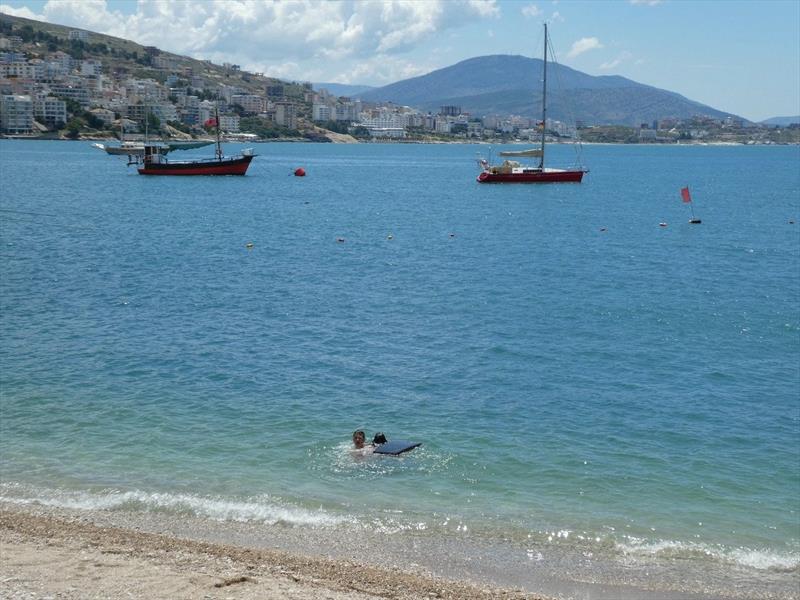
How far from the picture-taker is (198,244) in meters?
52.3

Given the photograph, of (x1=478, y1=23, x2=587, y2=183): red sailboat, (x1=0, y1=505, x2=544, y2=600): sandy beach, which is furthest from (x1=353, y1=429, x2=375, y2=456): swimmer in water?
(x1=478, y1=23, x2=587, y2=183): red sailboat

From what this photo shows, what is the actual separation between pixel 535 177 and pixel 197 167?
1507 inches

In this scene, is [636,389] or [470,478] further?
[636,389]

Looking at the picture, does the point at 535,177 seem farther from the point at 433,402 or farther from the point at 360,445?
the point at 360,445

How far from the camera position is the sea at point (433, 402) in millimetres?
15375

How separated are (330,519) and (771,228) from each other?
55.0m

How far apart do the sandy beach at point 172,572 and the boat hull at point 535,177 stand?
85401 millimetres

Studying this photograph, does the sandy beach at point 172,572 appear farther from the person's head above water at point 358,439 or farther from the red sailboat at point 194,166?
the red sailboat at point 194,166

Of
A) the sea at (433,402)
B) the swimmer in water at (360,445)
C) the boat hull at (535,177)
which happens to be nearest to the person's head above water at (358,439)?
the swimmer in water at (360,445)

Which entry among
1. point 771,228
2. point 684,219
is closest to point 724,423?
point 771,228

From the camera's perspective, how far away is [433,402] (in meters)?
22.6

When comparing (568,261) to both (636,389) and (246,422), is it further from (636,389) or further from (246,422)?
(246,422)

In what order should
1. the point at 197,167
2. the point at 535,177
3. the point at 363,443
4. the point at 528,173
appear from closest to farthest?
1. the point at 363,443
2. the point at 528,173
3. the point at 535,177
4. the point at 197,167

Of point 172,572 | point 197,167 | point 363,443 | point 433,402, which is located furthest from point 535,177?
point 172,572
